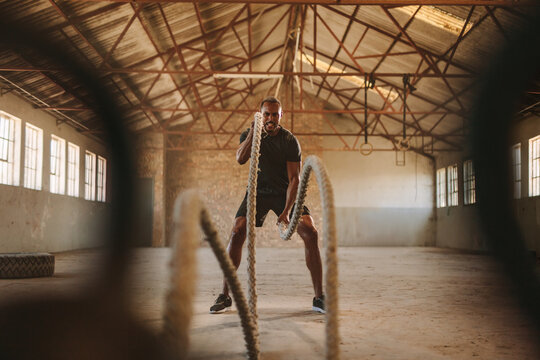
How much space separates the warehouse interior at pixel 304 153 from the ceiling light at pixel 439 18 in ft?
0.16

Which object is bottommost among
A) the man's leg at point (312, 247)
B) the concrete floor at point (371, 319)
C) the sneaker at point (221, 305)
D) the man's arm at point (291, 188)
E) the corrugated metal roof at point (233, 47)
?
the concrete floor at point (371, 319)

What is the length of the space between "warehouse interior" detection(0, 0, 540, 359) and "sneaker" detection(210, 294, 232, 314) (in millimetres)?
89

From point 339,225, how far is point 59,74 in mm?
12235

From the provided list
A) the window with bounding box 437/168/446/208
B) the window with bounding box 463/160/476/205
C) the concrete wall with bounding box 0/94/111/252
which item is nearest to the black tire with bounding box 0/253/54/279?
the concrete wall with bounding box 0/94/111/252

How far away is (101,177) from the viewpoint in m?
17.3

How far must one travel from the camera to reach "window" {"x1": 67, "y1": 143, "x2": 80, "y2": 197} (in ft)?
48.2

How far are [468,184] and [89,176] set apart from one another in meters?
12.5

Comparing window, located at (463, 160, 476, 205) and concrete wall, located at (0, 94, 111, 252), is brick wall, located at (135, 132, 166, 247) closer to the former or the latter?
concrete wall, located at (0, 94, 111, 252)

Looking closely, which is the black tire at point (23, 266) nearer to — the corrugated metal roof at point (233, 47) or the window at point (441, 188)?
the corrugated metal roof at point (233, 47)

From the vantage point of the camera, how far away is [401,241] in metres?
20.4

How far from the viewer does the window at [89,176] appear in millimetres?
15914

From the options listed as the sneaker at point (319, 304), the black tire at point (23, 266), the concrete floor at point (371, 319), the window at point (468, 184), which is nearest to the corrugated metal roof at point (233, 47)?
the window at point (468, 184)

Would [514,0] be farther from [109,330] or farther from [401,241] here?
[401,241]

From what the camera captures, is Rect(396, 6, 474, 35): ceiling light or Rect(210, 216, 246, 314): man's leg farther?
Rect(396, 6, 474, 35): ceiling light
